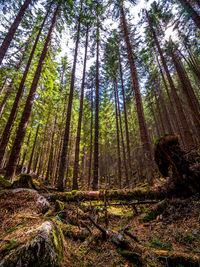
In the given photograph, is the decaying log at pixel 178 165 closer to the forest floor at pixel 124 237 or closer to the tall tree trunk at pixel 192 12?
the forest floor at pixel 124 237

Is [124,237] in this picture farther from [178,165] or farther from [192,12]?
[192,12]

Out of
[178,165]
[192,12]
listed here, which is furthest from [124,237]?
[192,12]

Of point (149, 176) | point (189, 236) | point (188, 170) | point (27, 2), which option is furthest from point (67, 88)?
point (189, 236)

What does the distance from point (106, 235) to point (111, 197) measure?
2941 mm

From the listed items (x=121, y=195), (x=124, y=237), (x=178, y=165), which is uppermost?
(x=178, y=165)

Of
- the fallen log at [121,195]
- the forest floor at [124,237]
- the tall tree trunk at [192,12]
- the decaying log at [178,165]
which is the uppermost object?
the tall tree trunk at [192,12]

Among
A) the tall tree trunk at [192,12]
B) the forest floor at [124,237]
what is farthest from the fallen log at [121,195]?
the tall tree trunk at [192,12]

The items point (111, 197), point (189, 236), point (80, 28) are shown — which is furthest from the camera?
point (80, 28)

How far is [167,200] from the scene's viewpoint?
417 cm

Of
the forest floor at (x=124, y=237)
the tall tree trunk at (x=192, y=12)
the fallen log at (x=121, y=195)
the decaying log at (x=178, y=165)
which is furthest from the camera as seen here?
the tall tree trunk at (x=192, y=12)

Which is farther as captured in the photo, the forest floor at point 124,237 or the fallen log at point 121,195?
the fallen log at point 121,195

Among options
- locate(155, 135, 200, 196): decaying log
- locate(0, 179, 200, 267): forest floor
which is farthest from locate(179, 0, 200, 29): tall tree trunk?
locate(0, 179, 200, 267): forest floor

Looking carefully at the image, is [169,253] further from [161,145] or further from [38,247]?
[161,145]

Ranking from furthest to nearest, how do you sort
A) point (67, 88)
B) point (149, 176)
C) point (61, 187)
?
point (67, 88) < point (61, 187) < point (149, 176)
